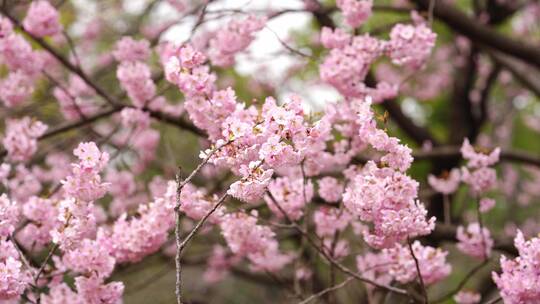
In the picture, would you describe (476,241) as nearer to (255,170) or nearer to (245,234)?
(245,234)

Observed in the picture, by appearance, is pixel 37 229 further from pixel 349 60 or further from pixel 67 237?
pixel 349 60

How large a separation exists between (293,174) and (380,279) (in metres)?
0.84

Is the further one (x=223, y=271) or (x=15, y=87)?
(x=223, y=271)

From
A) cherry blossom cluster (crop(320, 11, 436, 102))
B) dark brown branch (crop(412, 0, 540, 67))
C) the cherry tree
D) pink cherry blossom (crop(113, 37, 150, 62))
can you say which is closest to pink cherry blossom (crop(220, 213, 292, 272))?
the cherry tree

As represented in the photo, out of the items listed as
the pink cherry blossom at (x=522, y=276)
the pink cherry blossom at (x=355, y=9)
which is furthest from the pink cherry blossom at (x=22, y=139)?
the pink cherry blossom at (x=522, y=276)

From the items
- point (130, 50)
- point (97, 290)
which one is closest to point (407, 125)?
point (130, 50)

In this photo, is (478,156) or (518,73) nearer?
(478,156)

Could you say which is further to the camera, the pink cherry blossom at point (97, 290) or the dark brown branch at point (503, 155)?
the dark brown branch at point (503, 155)

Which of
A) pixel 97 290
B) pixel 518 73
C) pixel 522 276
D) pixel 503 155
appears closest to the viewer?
pixel 522 276

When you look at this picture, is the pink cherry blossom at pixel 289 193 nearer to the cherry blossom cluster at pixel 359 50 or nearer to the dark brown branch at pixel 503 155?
the cherry blossom cluster at pixel 359 50

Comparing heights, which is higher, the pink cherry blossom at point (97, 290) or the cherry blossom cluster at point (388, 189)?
the cherry blossom cluster at point (388, 189)

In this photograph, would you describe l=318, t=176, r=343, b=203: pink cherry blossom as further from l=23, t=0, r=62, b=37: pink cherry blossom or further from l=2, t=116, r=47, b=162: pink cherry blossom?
l=23, t=0, r=62, b=37: pink cherry blossom

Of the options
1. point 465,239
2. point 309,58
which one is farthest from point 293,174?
point 465,239

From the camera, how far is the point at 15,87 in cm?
397
